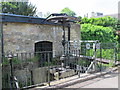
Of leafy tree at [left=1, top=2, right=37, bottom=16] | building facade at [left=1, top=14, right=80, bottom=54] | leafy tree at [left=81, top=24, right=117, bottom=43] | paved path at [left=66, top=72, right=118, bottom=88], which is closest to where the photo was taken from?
paved path at [left=66, top=72, right=118, bottom=88]

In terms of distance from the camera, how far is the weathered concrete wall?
5.41 meters

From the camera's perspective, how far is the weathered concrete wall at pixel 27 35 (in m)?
5.41

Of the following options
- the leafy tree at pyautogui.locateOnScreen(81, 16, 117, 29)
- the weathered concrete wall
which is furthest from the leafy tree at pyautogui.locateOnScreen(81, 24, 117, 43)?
the weathered concrete wall

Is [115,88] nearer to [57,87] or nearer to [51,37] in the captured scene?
[57,87]

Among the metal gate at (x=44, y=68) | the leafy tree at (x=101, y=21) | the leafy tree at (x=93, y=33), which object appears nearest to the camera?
the metal gate at (x=44, y=68)

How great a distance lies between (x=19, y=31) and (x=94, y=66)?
141 inches

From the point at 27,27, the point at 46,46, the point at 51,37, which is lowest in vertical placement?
the point at 46,46

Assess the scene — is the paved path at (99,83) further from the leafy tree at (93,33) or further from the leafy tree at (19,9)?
the leafy tree at (19,9)

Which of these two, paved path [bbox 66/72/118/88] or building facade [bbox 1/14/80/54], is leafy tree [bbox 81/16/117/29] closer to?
building facade [bbox 1/14/80/54]

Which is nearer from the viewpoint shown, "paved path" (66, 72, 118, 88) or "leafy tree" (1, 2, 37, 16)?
"paved path" (66, 72, 118, 88)

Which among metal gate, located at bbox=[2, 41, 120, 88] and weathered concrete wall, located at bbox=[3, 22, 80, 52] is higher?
weathered concrete wall, located at bbox=[3, 22, 80, 52]

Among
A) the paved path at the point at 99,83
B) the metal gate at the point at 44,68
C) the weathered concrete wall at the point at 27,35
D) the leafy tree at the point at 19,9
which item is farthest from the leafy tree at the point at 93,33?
the paved path at the point at 99,83

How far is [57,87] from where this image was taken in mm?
3383

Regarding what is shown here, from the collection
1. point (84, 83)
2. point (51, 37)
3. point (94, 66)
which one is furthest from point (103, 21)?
point (84, 83)
